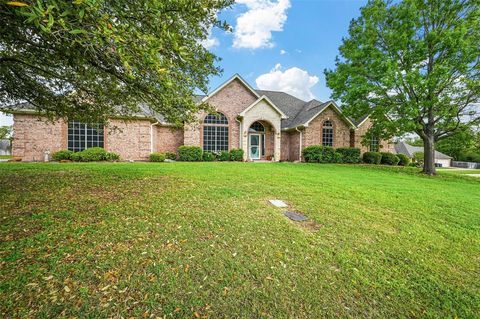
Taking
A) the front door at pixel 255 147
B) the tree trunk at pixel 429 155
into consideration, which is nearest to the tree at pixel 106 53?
the front door at pixel 255 147

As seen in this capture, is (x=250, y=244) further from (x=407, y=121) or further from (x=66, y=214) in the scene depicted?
(x=407, y=121)

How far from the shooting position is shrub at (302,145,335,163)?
17.8 metres

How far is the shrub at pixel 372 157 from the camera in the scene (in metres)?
19.2

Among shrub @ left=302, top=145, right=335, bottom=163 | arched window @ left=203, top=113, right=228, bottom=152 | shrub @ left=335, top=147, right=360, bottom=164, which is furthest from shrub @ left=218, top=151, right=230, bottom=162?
shrub @ left=335, top=147, right=360, bottom=164

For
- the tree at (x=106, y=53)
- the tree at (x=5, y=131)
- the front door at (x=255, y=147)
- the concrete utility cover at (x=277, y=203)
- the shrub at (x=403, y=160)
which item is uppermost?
the tree at (x=5, y=131)

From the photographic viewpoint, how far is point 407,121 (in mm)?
12102

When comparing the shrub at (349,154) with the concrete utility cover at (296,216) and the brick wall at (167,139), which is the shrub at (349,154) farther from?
the concrete utility cover at (296,216)

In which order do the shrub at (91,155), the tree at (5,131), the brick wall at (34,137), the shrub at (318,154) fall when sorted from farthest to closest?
the tree at (5,131), the shrub at (318,154), the shrub at (91,155), the brick wall at (34,137)

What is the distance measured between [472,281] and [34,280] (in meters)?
5.16

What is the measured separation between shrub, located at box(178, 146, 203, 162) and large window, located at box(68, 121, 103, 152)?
5.99 meters

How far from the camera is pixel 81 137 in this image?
15.7m

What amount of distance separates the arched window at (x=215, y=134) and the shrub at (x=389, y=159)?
14.8m

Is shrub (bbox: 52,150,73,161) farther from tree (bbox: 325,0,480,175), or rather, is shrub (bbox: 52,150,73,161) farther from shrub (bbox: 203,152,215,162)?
tree (bbox: 325,0,480,175)

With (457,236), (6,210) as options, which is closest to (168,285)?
(6,210)
